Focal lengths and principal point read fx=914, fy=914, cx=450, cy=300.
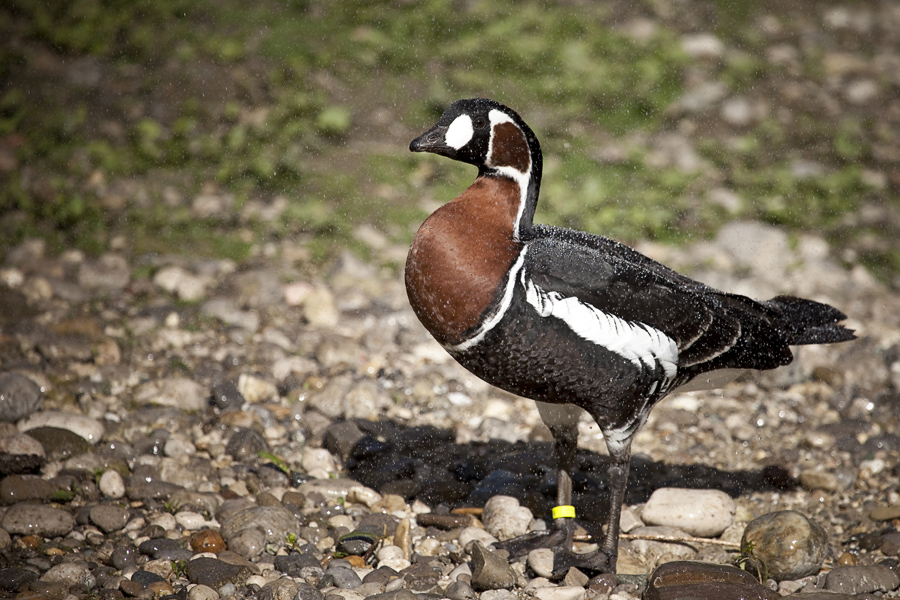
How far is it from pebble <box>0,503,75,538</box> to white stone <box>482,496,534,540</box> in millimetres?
1962

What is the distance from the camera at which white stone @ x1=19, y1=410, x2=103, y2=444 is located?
4.83m

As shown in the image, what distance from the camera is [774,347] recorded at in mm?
4473

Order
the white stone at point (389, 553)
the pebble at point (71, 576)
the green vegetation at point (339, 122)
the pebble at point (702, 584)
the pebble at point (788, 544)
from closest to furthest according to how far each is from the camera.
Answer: the pebble at point (702, 584) → the pebble at point (71, 576) → the pebble at point (788, 544) → the white stone at point (389, 553) → the green vegetation at point (339, 122)

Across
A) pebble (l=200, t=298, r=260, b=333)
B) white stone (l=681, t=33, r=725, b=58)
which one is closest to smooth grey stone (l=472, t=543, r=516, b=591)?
pebble (l=200, t=298, r=260, b=333)

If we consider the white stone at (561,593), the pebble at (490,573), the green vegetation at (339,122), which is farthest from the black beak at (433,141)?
the green vegetation at (339,122)

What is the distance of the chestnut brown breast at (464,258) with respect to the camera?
3.72m

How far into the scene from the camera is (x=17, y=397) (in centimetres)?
496

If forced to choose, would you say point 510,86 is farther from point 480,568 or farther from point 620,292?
point 480,568

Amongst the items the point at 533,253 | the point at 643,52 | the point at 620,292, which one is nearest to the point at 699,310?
the point at 620,292

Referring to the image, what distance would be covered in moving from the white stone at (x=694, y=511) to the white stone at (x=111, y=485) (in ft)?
8.52

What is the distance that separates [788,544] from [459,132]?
2342 millimetres

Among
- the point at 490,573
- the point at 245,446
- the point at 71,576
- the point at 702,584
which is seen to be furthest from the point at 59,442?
the point at 702,584

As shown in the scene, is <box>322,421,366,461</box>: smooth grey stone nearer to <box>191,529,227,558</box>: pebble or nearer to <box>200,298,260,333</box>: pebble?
<box>191,529,227,558</box>: pebble

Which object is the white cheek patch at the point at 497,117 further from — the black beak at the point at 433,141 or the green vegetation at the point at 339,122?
the green vegetation at the point at 339,122
